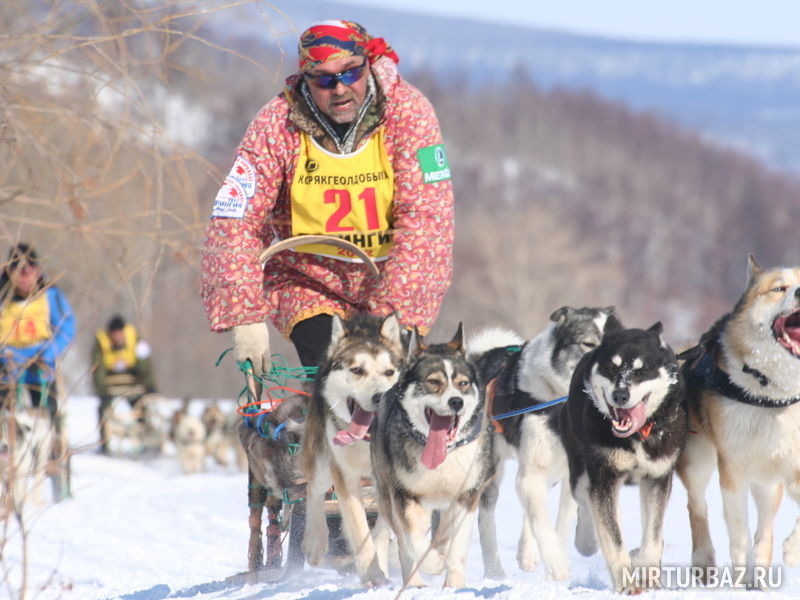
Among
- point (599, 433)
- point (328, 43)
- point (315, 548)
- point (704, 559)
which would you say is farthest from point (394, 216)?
point (704, 559)

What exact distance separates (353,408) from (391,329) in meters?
0.32

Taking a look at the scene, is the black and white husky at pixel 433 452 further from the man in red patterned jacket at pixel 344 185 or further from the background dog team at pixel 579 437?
the man in red patterned jacket at pixel 344 185

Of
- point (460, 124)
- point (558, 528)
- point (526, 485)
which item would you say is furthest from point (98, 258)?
point (460, 124)

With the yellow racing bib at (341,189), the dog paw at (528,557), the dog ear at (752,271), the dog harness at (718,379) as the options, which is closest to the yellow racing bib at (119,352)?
the dog paw at (528,557)

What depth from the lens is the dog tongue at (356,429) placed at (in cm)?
430

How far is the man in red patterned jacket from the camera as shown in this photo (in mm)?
4465

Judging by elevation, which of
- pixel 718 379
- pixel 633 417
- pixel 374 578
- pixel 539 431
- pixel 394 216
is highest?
pixel 394 216

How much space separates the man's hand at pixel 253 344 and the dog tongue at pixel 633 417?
1344 millimetres

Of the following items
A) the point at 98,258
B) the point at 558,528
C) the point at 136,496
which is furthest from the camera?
the point at 136,496

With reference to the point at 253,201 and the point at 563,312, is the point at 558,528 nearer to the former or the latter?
the point at 563,312

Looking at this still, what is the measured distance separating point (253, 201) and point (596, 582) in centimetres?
186

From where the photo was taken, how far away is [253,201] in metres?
4.56

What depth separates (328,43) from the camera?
440 centimetres

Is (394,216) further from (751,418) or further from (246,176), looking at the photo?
(751,418)
